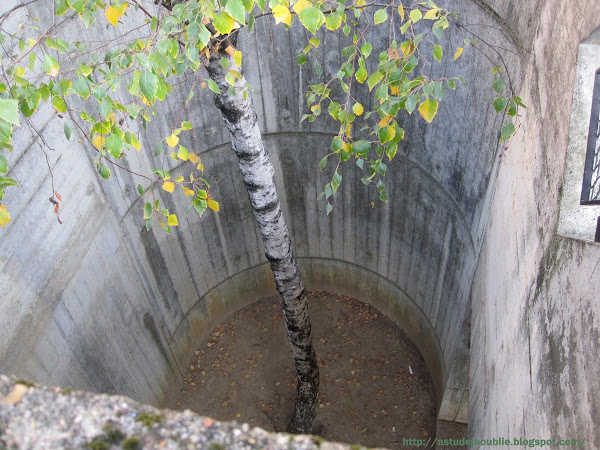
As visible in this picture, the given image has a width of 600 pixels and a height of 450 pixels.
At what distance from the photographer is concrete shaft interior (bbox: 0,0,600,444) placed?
106 inches

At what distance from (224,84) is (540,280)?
7.81ft

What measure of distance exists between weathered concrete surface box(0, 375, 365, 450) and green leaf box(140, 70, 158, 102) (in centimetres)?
122

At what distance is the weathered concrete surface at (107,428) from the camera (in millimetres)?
1452

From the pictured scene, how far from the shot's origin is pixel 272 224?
4.58m

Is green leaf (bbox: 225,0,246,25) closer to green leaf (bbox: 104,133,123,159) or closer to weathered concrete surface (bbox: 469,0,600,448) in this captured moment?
green leaf (bbox: 104,133,123,159)

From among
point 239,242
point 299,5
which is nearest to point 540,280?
point 299,5

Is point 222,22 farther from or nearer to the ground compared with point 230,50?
farther from the ground

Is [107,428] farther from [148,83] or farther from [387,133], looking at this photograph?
[387,133]

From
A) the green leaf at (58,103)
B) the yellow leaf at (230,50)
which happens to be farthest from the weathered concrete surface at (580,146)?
the green leaf at (58,103)

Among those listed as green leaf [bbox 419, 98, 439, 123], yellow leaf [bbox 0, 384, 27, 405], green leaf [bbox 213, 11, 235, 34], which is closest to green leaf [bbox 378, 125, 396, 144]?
green leaf [bbox 419, 98, 439, 123]

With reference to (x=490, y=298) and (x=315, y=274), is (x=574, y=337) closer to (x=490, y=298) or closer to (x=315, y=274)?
(x=490, y=298)

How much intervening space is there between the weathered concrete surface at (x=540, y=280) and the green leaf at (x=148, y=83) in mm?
1963

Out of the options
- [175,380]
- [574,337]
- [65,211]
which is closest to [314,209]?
[175,380]

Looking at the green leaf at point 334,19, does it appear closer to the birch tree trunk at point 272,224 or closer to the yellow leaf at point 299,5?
the yellow leaf at point 299,5
